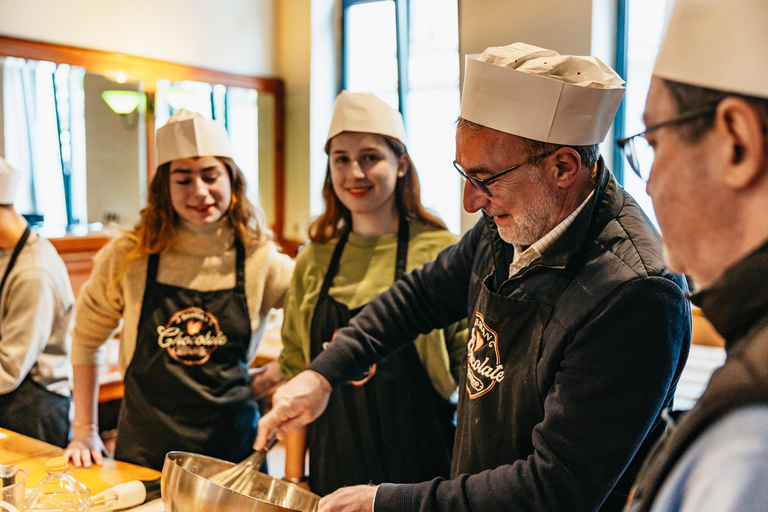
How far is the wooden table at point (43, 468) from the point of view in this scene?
5.15 ft

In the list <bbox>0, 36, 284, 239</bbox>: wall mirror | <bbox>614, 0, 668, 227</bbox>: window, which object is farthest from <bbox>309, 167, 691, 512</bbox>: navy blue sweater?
<bbox>0, 36, 284, 239</bbox>: wall mirror

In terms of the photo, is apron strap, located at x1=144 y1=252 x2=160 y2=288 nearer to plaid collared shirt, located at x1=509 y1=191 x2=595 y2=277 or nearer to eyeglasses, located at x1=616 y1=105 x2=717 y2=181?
plaid collared shirt, located at x1=509 y1=191 x2=595 y2=277

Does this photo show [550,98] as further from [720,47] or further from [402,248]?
[402,248]

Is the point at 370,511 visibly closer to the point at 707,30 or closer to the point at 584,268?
the point at 584,268

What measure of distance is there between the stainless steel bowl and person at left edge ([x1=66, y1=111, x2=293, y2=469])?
0.65 m

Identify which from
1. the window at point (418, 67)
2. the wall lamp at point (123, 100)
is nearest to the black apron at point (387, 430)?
the window at point (418, 67)

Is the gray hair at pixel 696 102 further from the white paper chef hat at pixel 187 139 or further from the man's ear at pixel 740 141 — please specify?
the white paper chef hat at pixel 187 139

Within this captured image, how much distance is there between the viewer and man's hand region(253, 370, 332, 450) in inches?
52.7

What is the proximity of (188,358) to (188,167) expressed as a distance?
1.85 ft

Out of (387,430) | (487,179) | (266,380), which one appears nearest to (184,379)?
(266,380)

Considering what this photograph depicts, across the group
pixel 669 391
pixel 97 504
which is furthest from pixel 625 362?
pixel 97 504

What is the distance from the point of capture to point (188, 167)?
2.01 meters

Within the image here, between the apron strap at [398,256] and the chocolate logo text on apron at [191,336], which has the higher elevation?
the apron strap at [398,256]

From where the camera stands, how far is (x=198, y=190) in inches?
78.0
